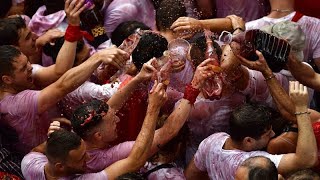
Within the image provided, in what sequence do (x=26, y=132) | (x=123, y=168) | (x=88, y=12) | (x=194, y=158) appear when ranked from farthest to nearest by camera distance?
(x=88, y=12), (x=26, y=132), (x=194, y=158), (x=123, y=168)

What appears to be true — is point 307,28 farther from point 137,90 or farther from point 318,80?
point 137,90

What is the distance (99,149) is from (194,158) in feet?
1.65

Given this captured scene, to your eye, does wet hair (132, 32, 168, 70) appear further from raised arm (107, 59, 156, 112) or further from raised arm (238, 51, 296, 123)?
raised arm (238, 51, 296, 123)

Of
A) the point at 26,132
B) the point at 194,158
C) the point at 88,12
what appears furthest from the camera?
the point at 88,12

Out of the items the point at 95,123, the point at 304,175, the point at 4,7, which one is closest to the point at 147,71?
the point at 95,123

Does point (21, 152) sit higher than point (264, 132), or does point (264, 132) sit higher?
point (264, 132)

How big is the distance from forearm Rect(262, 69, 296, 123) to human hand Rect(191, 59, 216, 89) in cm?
27

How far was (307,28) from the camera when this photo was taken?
4434 millimetres

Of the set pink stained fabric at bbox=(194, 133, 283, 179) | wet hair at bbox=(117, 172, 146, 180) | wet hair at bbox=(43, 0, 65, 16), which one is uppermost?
wet hair at bbox=(43, 0, 65, 16)

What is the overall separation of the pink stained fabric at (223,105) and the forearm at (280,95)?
20cm

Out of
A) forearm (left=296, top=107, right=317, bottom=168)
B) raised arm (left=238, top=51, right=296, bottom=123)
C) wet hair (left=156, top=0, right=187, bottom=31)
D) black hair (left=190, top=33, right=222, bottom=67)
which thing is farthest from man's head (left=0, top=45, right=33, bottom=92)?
forearm (left=296, top=107, right=317, bottom=168)

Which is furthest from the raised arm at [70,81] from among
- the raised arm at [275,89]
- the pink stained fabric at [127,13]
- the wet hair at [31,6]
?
the wet hair at [31,6]

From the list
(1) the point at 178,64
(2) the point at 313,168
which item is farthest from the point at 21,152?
(2) the point at 313,168

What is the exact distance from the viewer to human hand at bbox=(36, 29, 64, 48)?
4.73 meters
